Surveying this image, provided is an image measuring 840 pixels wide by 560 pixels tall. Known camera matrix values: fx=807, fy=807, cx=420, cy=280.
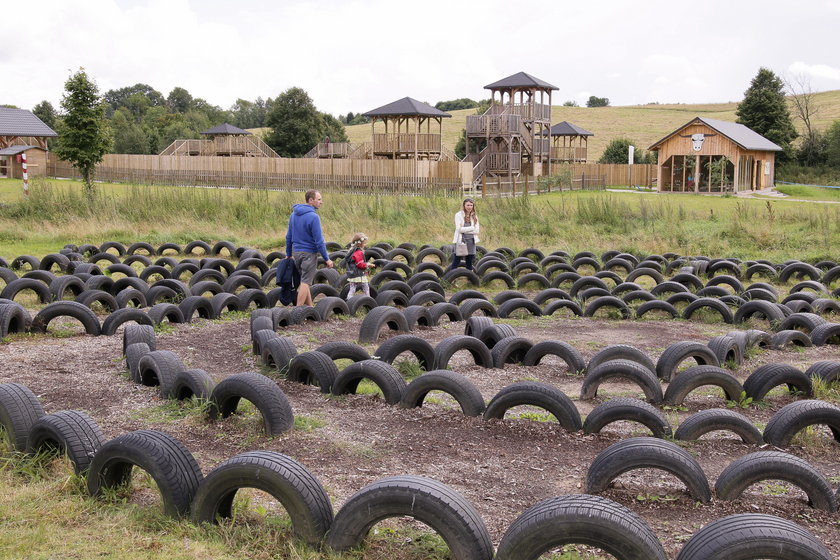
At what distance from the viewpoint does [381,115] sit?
47.6 metres

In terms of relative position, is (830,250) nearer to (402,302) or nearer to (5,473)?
(402,302)

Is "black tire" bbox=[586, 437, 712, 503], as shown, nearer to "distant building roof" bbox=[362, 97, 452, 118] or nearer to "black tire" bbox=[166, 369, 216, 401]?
"black tire" bbox=[166, 369, 216, 401]

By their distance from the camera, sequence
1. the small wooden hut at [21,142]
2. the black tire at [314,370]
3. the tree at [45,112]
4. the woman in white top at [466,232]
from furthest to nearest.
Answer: the tree at [45,112] < the small wooden hut at [21,142] < the woman in white top at [466,232] < the black tire at [314,370]

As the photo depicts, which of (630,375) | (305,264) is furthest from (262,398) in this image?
(305,264)

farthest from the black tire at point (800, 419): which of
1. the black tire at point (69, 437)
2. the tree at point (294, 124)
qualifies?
the tree at point (294, 124)

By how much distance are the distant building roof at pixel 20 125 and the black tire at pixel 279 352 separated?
5661 centimetres

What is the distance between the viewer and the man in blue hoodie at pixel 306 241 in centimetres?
1151

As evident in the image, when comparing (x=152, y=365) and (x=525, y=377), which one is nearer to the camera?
(x=152, y=365)

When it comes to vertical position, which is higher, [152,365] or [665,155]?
[665,155]

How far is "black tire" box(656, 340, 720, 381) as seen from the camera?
850 centimetres

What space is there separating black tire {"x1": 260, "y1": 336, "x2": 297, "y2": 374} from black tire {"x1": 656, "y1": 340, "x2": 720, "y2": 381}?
387 cm

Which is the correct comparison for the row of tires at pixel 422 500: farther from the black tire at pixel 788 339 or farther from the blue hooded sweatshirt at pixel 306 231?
the blue hooded sweatshirt at pixel 306 231

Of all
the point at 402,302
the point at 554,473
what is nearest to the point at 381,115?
the point at 402,302

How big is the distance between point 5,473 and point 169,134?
76.0 meters
